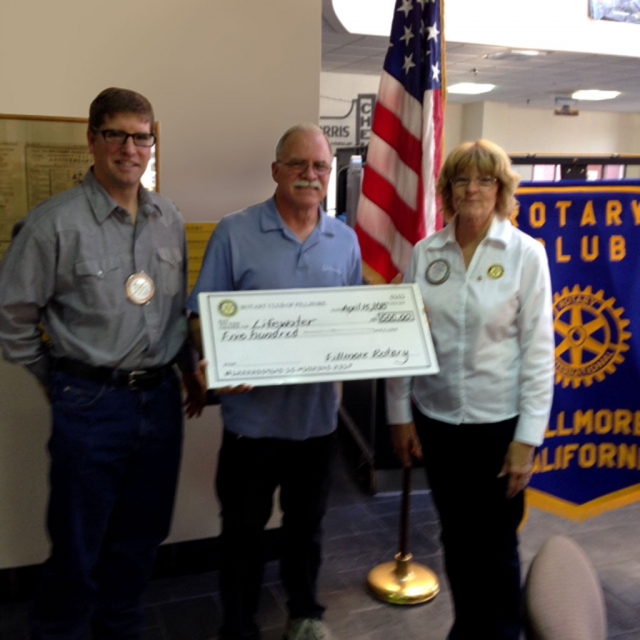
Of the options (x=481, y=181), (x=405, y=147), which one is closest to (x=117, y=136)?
(x=481, y=181)

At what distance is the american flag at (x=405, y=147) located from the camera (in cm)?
258

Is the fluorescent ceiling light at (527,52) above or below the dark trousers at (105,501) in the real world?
above

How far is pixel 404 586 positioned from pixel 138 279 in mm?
1707

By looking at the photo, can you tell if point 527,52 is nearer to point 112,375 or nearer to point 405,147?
point 405,147

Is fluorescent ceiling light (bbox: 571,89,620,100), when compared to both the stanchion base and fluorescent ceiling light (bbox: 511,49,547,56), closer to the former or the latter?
fluorescent ceiling light (bbox: 511,49,547,56)

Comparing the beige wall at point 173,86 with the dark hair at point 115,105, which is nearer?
the dark hair at point 115,105

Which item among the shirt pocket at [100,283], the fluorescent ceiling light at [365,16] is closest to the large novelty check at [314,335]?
the shirt pocket at [100,283]

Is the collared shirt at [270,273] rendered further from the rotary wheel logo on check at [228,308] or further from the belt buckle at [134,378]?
the belt buckle at [134,378]

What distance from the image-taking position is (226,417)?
2.03 m

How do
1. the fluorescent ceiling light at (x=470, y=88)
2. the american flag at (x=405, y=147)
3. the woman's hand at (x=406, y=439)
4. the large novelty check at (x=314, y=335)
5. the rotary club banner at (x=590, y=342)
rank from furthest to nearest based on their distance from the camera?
1. the fluorescent ceiling light at (x=470, y=88)
2. the american flag at (x=405, y=147)
3. the rotary club banner at (x=590, y=342)
4. the woman's hand at (x=406, y=439)
5. the large novelty check at (x=314, y=335)

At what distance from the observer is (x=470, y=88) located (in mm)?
11703

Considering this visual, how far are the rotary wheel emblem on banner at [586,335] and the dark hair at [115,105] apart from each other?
5.38 feet

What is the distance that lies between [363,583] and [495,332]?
1.46 meters

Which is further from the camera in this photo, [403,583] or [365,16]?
[365,16]
